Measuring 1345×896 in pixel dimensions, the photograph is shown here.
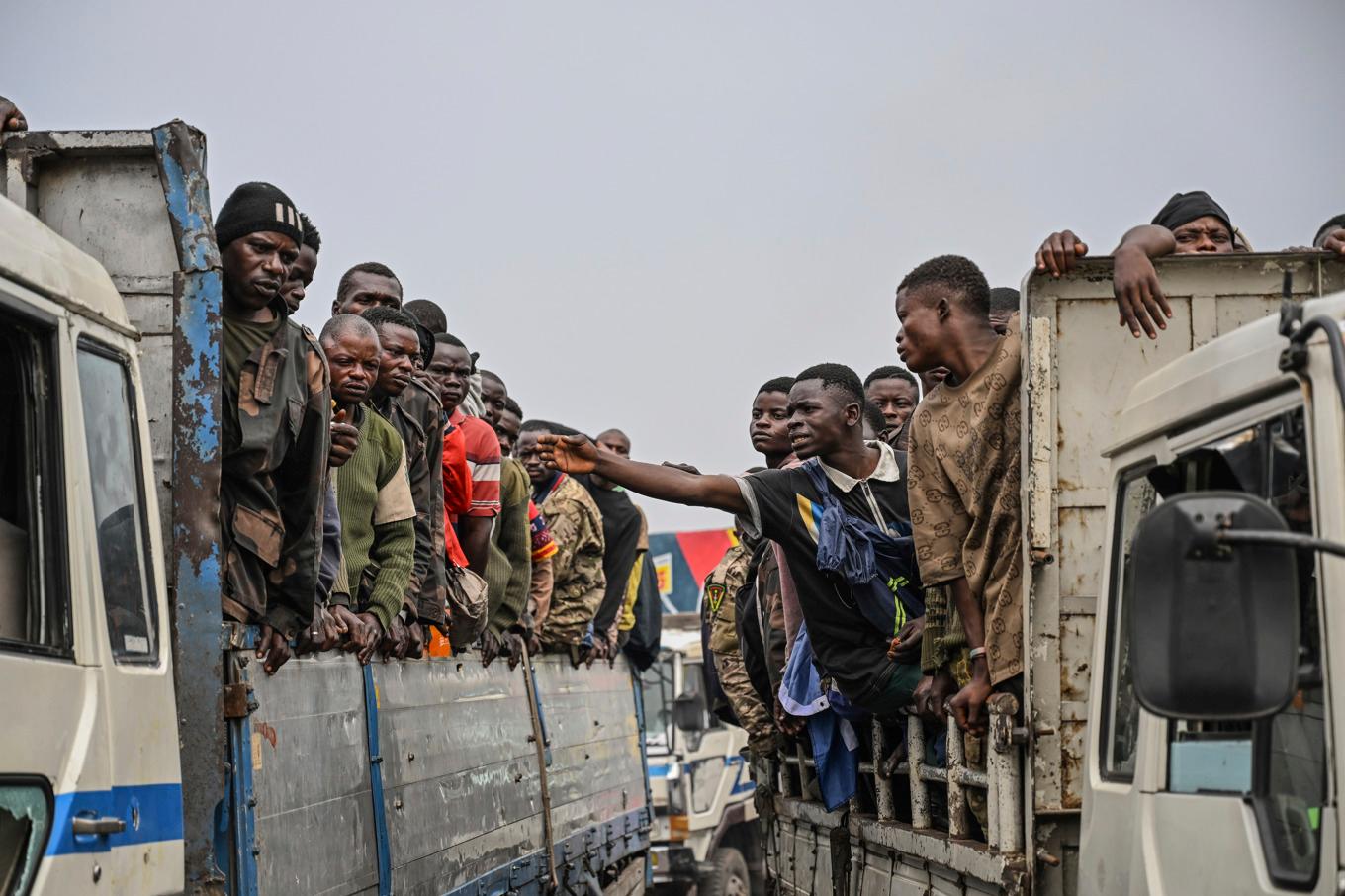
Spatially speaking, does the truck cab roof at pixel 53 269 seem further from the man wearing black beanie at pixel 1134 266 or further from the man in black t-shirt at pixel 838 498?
the man in black t-shirt at pixel 838 498

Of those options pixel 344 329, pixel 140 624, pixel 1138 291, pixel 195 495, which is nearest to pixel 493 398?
pixel 344 329

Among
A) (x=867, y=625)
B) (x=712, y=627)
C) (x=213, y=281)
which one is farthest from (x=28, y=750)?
(x=712, y=627)

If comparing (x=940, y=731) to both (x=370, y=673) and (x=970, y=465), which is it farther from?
(x=370, y=673)

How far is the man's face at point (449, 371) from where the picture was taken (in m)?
8.66

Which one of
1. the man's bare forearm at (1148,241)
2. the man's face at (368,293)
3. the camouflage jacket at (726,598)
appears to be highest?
→ the man's face at (368,293)

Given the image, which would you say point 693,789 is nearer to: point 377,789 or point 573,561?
point 573,561

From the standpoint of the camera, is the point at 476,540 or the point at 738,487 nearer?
the point at 738,487

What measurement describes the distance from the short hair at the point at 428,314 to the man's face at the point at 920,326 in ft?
12.7

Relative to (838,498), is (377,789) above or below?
below

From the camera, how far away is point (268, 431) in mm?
4844

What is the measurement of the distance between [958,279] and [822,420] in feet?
4.04

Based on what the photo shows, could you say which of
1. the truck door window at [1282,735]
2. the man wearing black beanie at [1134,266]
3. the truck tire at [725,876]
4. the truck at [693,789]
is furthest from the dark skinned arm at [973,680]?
the truck tire at [725,876]

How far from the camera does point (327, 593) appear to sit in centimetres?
573

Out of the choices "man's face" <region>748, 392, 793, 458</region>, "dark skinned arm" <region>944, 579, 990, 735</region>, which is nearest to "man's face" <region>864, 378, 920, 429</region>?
"man's face" <region>748, 392, 793, 458</region>
